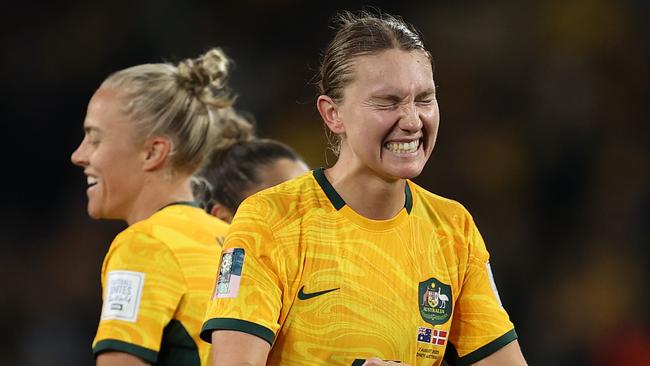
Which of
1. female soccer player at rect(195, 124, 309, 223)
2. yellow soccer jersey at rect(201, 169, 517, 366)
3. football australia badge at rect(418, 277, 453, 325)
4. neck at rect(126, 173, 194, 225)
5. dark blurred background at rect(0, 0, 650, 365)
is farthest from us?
dark blurred background at rect(0, 0, 650, 365)

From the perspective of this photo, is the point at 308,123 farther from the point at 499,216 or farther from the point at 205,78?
the point at 205,78

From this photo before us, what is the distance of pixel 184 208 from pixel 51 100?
417 centimetres

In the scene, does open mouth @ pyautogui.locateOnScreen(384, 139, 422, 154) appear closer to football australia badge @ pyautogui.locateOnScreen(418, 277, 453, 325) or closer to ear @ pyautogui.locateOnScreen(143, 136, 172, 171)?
football australia badge @ pyautogui.locateOnScreen(418, 277, 453, 325)

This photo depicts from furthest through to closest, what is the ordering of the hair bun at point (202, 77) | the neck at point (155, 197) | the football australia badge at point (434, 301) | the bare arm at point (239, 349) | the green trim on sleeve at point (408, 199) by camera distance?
Result: the hair bun at point (202, 77)
the neck at point (155, 197)
the green trim on sleeve at point (408, 199)
the football australia badge at point (434, 301)
the bare arm at point (239, 349)

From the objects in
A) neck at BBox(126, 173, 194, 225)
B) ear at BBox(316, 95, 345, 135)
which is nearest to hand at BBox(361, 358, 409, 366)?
ear at BBox(316, 95, 345, 135)

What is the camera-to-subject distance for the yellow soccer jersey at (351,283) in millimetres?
2291

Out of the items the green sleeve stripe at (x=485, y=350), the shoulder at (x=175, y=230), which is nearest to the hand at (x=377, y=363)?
the green sleeve stripe at (x=485, y=350)

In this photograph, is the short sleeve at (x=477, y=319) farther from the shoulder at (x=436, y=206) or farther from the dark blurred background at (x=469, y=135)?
the dark blurred background at (x=469, y=135)

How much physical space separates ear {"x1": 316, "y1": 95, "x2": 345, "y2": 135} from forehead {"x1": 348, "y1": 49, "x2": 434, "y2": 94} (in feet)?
0.28

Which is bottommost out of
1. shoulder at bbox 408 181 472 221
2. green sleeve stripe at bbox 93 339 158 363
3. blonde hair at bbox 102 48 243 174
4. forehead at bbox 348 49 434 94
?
green sleeve stripe at bbox 93 339 158 363

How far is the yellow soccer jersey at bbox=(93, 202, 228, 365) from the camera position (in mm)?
2812

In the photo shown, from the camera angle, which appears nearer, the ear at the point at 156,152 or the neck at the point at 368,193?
the neck at the point at 368,193

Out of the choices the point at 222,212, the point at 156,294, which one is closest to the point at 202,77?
the point at 222,212

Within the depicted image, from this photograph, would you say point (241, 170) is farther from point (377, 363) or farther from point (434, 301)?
point (377, 363)
